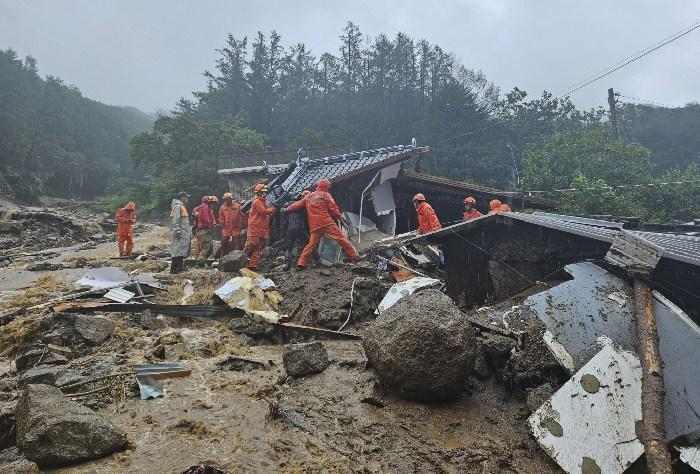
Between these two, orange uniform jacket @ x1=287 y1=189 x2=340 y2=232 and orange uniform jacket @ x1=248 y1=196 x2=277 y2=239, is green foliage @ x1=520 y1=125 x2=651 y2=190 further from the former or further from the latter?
orange uniform jacket @ x1=248 y1=196 x2=277 y2=239

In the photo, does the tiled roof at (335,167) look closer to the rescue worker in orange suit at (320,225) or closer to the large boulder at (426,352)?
the rescue worker in orange suit at (320,225)

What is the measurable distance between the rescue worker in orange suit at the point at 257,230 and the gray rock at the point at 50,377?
16.3ft

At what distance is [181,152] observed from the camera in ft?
96.2

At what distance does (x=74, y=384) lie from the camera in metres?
3.33

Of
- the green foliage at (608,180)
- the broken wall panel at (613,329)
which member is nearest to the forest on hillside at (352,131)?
the green foliage at (608,180)

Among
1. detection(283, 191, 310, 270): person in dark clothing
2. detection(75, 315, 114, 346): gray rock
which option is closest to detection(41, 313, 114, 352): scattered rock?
detection(75, 315, 114, 346): gray rock

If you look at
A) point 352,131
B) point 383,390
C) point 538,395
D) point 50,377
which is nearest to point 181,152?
point 352,131

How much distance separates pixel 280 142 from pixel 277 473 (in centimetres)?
3899

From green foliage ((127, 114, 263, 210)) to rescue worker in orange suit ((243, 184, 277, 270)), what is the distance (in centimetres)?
1868

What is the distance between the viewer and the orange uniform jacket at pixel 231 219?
10.2 m

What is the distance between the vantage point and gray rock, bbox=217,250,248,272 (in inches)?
319

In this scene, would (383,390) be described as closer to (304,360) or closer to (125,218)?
(304,360)

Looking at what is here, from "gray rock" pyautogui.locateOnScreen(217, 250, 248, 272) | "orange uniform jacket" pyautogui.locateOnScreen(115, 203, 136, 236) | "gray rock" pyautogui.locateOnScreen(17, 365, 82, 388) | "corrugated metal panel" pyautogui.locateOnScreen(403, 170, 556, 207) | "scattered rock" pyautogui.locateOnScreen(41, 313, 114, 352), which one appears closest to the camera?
"gray rock" pyautogui.locateOnScreen(17, 365, 82, 388)

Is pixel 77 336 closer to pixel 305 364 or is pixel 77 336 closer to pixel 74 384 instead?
pixel 74 384
